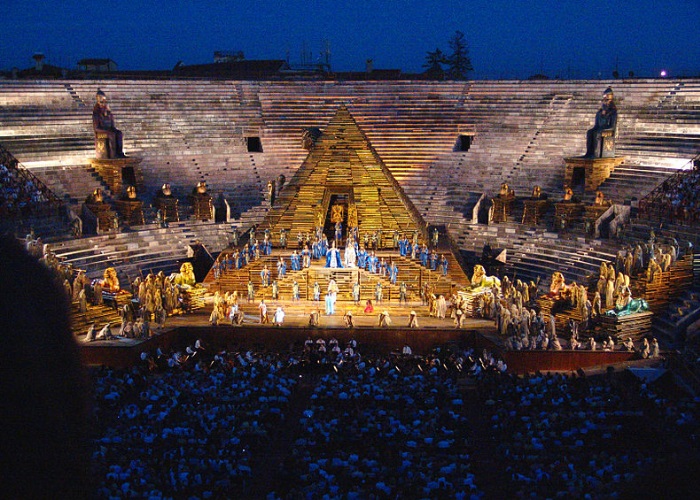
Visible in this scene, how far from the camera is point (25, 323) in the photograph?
5.76 feet

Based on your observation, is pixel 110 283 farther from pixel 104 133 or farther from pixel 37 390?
pixel 37 390

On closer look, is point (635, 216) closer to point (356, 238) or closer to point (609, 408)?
point (356, 238)

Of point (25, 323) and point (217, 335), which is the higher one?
point (25, 323)

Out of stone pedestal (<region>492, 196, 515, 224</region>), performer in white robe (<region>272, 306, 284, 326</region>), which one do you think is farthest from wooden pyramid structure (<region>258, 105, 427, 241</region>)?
performer in white robe (<region>272, 306, 284, 326</region>)

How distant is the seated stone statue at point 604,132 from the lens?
3488cm

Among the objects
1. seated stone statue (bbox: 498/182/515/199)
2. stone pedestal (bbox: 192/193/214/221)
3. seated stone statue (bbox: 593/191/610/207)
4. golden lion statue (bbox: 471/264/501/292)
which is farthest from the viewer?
stone pedestal (bbox: 192/193/214/221)

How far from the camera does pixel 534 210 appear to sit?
3434 cm

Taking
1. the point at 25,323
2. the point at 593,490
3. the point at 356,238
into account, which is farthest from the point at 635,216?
the point at 25,323

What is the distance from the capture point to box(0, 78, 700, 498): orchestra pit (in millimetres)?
14133

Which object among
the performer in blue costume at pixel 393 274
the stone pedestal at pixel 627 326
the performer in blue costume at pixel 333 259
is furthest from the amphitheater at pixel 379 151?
the stone pedestal at pixel 627 326

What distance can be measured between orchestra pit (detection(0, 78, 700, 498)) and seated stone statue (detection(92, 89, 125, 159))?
10cm

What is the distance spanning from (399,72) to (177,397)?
37576mm

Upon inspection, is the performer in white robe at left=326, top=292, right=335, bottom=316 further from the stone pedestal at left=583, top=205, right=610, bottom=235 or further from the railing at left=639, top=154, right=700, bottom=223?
the railing at left=639, top=154, right=700, bottom=223

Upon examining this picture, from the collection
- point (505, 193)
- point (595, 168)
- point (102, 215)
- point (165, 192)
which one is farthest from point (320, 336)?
point (595, 168)
